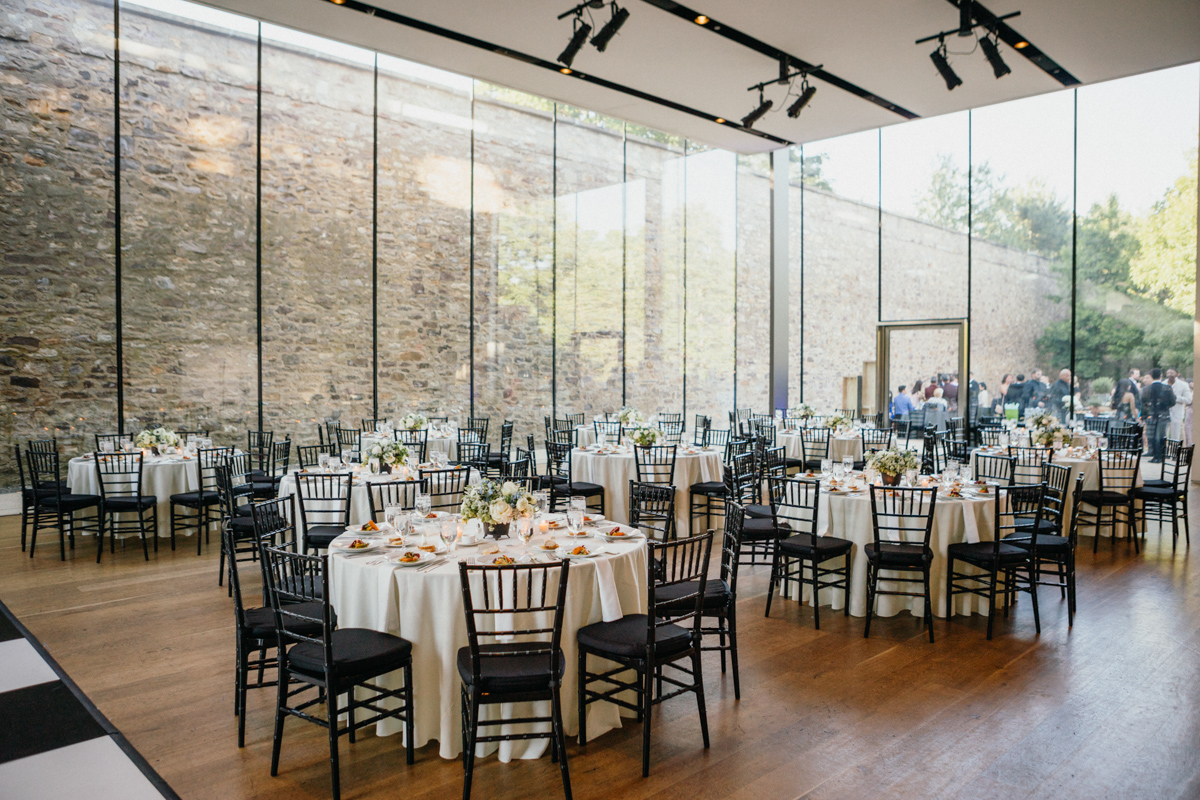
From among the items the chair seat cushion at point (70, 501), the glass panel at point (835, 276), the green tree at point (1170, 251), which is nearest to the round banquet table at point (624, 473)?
the chair seat cushion at point (70, 501)

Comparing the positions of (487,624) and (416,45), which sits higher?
(416,45)

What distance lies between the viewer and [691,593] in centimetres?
401

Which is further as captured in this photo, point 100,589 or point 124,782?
point 100,589

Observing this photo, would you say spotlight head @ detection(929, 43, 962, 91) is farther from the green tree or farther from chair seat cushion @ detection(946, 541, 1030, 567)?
the green tree

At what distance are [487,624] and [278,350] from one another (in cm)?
817

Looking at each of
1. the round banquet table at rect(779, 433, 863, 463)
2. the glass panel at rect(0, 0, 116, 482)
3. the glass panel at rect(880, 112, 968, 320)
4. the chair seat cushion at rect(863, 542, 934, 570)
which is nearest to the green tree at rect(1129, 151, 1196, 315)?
the glass panel at rect(880, 112, 968, 320)

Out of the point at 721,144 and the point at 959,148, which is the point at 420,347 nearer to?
the point at 721,144

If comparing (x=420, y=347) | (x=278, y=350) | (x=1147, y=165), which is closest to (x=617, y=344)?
(x=420, y=347)

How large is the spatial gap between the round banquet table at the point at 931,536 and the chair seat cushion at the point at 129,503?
6170 mm

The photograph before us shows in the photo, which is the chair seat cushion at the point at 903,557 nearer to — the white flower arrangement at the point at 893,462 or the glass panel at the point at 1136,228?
the white flower arrangement at the point at 893,462

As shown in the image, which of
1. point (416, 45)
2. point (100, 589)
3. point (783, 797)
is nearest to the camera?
point (783, 797)

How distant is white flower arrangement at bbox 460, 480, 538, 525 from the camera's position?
408cm

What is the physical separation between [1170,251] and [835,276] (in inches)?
197

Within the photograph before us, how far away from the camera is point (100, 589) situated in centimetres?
602
